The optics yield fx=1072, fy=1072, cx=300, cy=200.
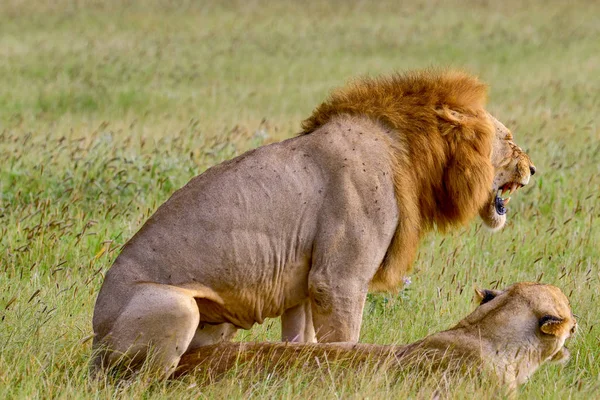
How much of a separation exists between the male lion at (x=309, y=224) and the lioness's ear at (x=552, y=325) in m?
0.98

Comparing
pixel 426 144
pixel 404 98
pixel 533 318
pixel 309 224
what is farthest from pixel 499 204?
pixel 533 318

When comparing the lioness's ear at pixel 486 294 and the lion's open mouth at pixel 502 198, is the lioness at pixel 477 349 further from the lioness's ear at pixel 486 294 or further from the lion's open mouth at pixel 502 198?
the lion's open mouth at pixel 502 198

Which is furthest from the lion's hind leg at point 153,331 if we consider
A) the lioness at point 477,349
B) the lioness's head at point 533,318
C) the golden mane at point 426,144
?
the lioness's head at point 533,318

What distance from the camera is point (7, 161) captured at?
9.55 metres

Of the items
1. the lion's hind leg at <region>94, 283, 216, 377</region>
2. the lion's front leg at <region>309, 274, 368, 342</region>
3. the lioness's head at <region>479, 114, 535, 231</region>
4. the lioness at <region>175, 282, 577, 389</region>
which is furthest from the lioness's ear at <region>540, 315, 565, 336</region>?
the lion's hind leg at <region>94, 283, 216, 377</region>

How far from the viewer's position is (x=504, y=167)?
20.3ft

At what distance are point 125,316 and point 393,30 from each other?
21278 mm

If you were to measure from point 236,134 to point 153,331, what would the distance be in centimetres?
659

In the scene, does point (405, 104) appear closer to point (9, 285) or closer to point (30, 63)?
point (9, 285)

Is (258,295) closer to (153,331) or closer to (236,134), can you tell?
(153,331)

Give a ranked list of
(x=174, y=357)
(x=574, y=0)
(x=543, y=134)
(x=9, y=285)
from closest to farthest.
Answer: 1. (x=174, y=357)
2. (x=9, y=285)
3. (x=543, y=134)
4. (x=574, y=0)

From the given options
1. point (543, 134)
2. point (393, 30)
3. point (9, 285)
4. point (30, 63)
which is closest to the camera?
point (9, 285)

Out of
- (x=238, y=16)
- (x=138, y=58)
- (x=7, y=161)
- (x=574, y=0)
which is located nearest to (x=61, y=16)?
(x=238, y=16)

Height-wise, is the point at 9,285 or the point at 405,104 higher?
the point at 405,104
